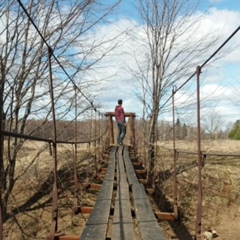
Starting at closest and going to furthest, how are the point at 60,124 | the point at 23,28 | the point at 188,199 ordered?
the point at 23,28 → the point at 60,124 → the point at 188,199

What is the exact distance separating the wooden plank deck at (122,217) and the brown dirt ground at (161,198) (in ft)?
5.96

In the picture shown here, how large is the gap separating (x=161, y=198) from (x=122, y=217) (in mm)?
3599

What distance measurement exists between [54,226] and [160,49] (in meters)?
5.77

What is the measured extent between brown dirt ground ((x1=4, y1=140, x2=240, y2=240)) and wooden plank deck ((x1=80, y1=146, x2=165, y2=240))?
1.82 meters

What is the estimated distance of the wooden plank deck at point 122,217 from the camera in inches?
90.7

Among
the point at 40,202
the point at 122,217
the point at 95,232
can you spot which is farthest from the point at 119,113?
the point at 95,232

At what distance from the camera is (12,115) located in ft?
18.4

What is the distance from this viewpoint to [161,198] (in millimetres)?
6234

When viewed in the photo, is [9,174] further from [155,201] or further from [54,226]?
[54,226]

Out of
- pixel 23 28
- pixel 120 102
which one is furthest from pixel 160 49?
pixel 23 28

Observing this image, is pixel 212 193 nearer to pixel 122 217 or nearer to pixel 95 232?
pixel 122 217

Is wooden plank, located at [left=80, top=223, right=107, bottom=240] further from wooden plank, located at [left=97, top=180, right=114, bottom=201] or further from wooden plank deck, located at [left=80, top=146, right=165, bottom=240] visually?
wooden plank, located at [left=97, top=180, right=114, bottom=201]

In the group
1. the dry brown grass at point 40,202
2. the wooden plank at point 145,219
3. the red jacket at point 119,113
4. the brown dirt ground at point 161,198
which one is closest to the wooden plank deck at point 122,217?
the wooden plank at point 145,219

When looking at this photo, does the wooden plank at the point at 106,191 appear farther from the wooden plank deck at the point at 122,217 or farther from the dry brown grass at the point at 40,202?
the dry brown grass at the point at 40,202
